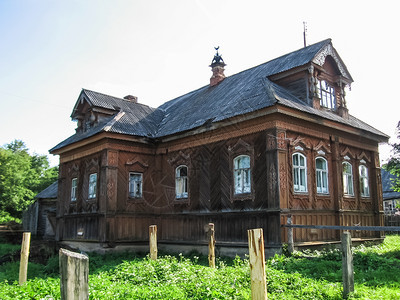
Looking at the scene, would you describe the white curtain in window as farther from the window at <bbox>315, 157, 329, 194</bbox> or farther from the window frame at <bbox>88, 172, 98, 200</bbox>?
the window at <bbox>315, 157, 329, 194</bbox>

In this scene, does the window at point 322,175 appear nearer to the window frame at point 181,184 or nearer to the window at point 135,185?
the window frame at point 181,184

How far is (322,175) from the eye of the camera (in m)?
14.2

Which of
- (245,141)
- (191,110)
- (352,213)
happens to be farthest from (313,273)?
(191,110)

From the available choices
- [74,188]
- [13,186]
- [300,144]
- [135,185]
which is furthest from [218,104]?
[13,186]

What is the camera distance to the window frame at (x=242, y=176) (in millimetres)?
13454

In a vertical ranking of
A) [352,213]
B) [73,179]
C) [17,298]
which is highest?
[73,179]

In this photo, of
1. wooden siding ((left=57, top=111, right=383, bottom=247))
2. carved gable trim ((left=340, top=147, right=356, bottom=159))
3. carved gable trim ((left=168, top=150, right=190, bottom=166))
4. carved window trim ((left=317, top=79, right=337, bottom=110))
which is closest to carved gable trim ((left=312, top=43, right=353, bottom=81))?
carved window trim ((left=317, top=79, right=337, bottom=110))

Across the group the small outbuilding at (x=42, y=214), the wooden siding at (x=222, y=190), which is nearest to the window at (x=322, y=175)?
the wooden siding at (x=222, y=190)

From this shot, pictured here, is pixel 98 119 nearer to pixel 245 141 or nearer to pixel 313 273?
pixel 245 141

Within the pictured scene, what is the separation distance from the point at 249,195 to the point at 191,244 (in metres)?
3.60

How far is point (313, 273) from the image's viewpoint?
9.47 m

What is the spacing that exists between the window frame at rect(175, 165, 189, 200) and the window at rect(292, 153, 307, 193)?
15.5ft

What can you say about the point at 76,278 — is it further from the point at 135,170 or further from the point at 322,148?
the point at 135,170

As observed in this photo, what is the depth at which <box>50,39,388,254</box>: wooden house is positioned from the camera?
1293 cm
